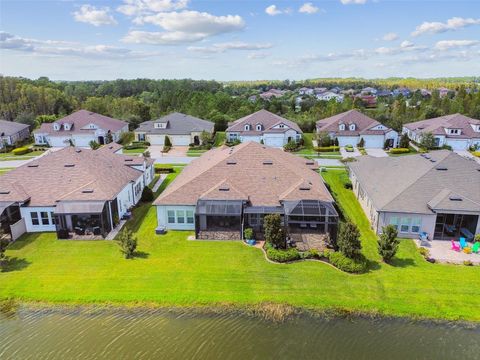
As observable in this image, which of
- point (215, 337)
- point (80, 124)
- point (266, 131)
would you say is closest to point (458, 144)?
point (266, 131)

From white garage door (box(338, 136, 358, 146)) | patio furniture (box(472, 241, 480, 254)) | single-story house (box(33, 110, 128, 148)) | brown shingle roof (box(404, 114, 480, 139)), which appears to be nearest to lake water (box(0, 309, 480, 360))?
patio furniture (box(472, 241, 480, 254))

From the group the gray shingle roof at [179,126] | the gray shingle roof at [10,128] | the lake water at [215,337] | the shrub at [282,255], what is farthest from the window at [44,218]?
the gray shingle roof at [10,128]

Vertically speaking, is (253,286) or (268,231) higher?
(268,231)

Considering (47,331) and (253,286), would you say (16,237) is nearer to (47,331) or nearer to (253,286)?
(47,331)

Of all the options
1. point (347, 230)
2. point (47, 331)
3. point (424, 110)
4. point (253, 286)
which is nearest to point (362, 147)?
point (424, 110)

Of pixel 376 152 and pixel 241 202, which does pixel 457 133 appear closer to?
pixel 376 152

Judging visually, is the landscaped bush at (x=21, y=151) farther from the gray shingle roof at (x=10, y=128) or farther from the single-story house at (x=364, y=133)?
the single-story house at (x=364, y=133)
